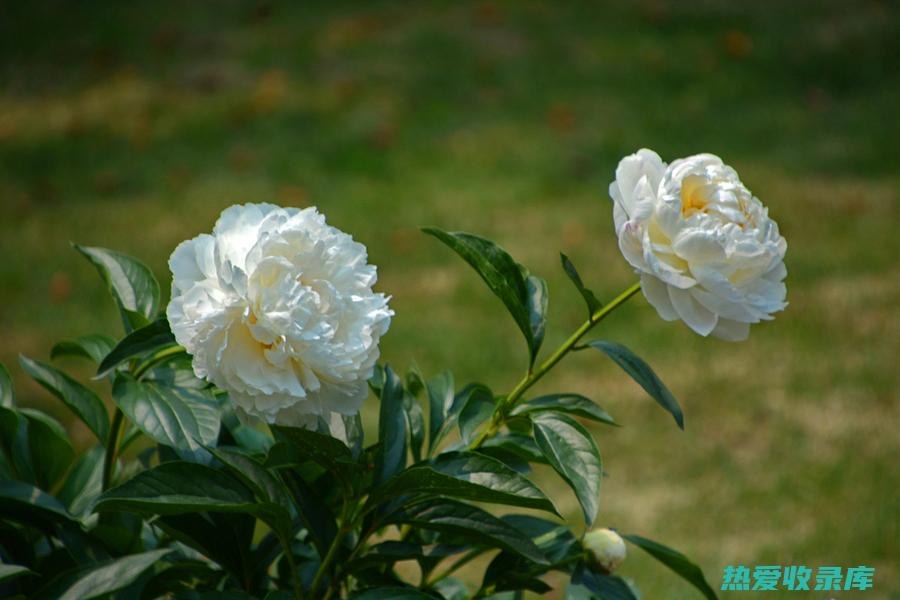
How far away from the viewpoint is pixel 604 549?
49.1 inches

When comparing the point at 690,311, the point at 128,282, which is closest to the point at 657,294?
the point at 690,311

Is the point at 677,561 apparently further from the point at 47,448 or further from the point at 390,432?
the point at 47,448

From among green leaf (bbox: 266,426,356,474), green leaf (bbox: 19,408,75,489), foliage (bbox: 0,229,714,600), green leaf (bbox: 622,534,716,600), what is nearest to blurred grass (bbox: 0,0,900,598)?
green leaf (bbox: 622,534,716,600)

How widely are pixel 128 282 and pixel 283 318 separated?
41 cm

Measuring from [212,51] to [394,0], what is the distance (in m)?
1.17

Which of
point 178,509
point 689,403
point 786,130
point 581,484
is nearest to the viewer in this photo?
point 178,509

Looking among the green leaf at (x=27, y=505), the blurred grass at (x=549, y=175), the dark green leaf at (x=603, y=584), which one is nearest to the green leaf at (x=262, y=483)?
the green leaf at (x=27, y=505)

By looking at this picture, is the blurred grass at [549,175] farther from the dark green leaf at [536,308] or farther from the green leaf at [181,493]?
the green leaf at [181,493]

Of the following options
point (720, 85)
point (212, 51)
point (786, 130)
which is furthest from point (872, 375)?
point (212, 51)

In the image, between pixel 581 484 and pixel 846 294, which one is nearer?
pixel 581 484

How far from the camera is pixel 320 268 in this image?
3.44 ft

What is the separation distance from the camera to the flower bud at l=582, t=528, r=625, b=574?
4.09 ft

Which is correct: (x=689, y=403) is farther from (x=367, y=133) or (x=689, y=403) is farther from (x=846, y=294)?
(x=367, y=133)

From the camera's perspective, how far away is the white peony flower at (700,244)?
3.64 ft
